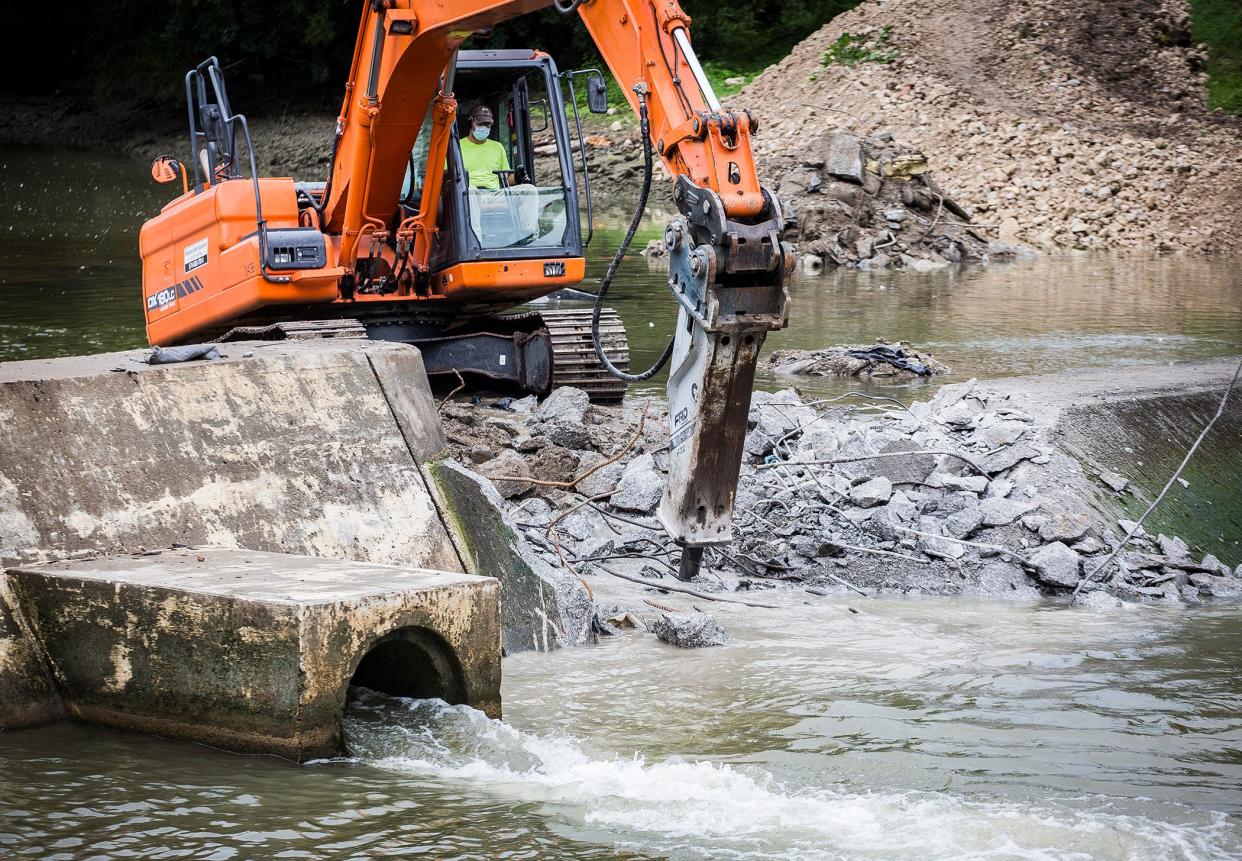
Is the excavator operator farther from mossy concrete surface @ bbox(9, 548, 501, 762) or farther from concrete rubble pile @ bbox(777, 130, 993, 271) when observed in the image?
A: concrete rubble pile @ bbox(777, 130, 993, 271)

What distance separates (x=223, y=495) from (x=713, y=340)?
6.84 ft

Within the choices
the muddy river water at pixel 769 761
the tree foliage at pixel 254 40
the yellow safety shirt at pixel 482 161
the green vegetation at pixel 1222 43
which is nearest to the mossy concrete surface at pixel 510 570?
the muddy river water at pixel 769 761

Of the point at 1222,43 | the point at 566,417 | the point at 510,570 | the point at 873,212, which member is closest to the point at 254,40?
the point at 873,212

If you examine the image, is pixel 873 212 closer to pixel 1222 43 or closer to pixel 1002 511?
pixel 1222 43

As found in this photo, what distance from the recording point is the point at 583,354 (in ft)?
37.3

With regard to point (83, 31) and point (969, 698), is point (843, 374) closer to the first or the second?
point (969, 698)

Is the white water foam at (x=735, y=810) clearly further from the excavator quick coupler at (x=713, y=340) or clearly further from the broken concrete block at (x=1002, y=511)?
the broken concrete block at (x=1002, y=511)

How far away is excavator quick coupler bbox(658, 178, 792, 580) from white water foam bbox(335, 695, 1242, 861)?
1.69 meters

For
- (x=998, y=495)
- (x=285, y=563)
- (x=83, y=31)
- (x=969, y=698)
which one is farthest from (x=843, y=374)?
(x=83, y=31)

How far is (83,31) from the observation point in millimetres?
50719

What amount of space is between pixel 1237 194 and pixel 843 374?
55.1 ft

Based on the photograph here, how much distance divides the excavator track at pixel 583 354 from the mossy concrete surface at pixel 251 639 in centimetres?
616

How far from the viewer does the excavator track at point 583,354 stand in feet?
37.1

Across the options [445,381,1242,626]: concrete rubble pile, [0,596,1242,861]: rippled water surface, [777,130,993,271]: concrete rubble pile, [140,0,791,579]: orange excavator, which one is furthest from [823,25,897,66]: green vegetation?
[0,596,1242,861]: rippled water surface
